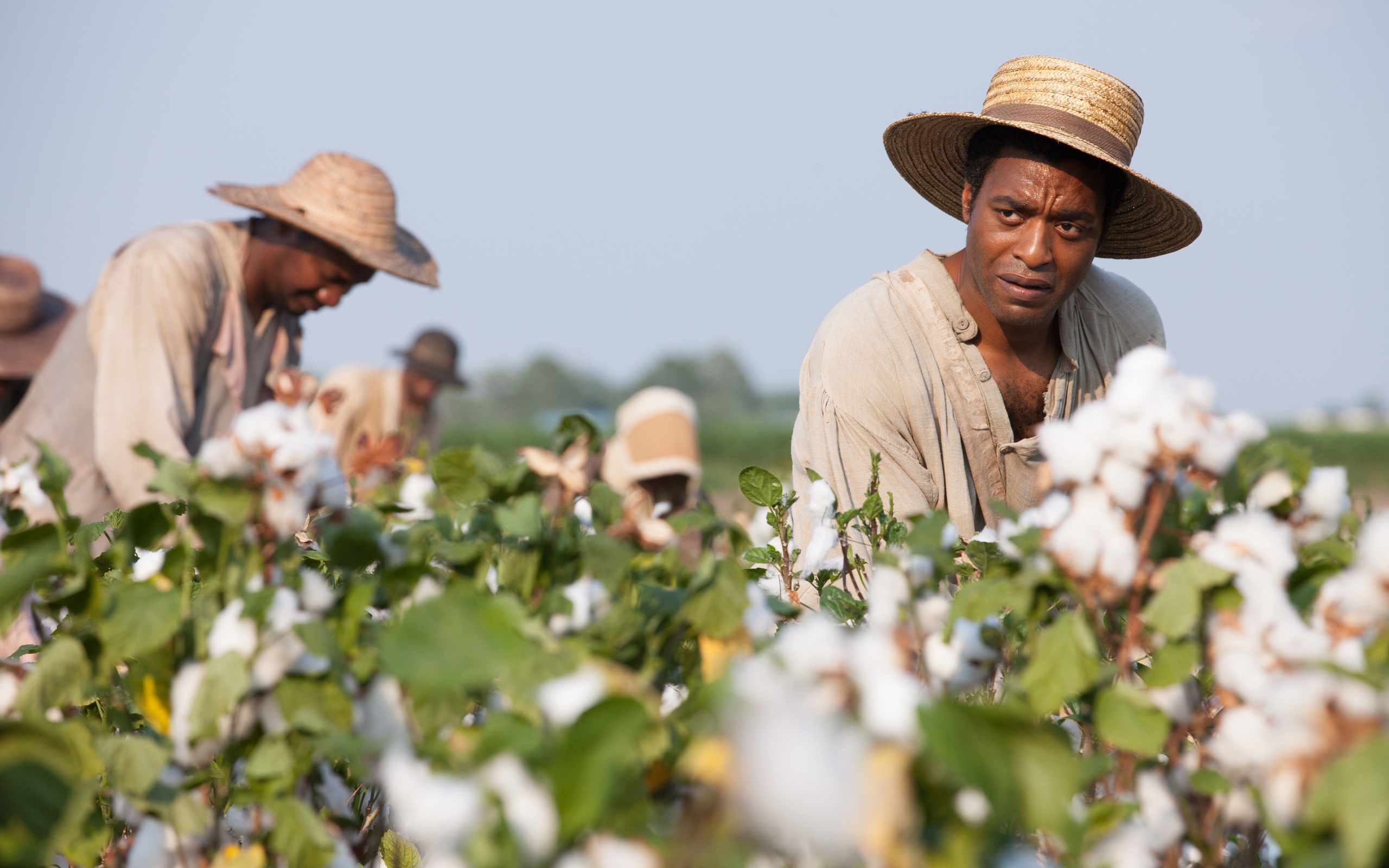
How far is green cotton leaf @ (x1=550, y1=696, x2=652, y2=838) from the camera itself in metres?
0.58

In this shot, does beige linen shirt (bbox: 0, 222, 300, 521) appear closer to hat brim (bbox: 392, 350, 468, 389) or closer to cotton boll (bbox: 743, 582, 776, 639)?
cotton boll (bbox: 743, 582, 776, 639)

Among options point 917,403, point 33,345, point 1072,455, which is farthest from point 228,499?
point 33,345

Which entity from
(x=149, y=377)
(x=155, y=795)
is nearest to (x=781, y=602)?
(x=155, y=795)

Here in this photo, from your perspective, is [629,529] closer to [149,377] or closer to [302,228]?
[149,377]

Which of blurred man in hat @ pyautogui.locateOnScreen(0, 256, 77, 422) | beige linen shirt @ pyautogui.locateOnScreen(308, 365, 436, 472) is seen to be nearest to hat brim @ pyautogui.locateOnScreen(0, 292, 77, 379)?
blurred man in hat @ pyautogui.locateOnScreen(0, 256, 77, 422)

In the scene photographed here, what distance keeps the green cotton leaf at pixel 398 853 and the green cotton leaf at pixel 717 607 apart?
520 mm

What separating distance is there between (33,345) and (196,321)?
116 centimetres

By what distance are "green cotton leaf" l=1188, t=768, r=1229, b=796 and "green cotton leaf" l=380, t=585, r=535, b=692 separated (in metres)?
0.53

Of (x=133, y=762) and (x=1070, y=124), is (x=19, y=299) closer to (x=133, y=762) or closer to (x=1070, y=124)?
(x=1070, y=124)

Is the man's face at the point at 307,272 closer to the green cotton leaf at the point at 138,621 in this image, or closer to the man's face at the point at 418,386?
the green cotton leaf at the point at 138,621

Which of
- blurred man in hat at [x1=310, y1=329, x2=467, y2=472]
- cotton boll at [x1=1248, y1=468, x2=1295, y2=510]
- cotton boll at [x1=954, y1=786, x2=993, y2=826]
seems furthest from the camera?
Answer: blurred man in hat at [x1=310, y1=329, x2=467, y2=472]

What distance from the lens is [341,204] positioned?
3.41 m

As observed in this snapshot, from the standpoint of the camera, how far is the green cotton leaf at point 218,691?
2.67ft

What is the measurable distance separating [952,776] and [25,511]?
975mm
